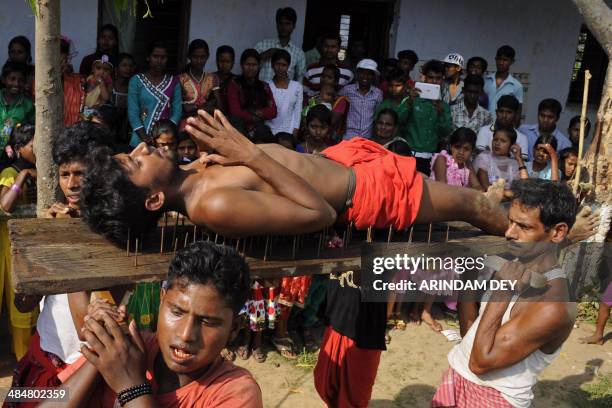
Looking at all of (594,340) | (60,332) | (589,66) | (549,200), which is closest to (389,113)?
(594,340)

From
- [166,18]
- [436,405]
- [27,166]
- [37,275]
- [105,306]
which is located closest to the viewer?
[105,306]

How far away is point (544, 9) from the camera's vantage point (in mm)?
7719

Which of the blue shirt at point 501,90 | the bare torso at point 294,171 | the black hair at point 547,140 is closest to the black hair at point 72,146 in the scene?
the bare torso at point 294,171

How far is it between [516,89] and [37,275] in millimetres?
5963

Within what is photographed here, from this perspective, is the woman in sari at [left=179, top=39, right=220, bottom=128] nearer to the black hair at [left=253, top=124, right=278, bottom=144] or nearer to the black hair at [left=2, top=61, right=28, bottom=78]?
the black hair at [left=253, top=124, right=278, bottom=144]

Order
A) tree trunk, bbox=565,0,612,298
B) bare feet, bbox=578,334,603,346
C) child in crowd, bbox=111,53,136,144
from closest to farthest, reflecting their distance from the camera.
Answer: tree trunk, bbox=565,0,612,298 → bare feet, bbox=578,334,603,346 → child in crowd, bbox=111,53,136,144

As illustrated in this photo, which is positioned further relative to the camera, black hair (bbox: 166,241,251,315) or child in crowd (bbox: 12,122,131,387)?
child in crowd (bbox: 12,122,131,387)

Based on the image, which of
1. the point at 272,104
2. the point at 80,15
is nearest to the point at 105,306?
the point at 272,104

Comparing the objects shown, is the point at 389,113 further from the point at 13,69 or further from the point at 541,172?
the point at 13,69

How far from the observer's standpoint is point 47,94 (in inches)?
109

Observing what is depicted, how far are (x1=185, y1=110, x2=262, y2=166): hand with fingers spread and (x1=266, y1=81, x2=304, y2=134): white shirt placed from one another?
130 inches

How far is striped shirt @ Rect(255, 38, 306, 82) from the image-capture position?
6332 millimetres

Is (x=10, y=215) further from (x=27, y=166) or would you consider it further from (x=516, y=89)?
(x=516, y=89)

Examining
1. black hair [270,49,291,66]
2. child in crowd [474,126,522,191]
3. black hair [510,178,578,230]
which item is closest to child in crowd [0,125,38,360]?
black hair [270,49,291,66]
